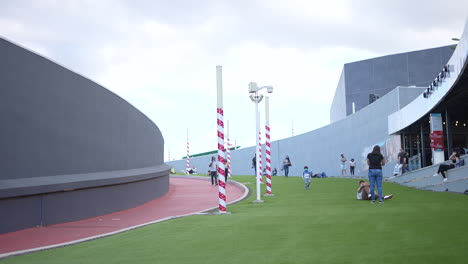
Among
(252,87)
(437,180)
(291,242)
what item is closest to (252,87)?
(252,87)

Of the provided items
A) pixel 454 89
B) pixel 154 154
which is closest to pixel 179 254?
pixel 154 154

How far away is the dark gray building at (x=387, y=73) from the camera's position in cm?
5131

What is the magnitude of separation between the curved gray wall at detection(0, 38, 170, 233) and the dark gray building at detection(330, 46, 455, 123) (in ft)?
116

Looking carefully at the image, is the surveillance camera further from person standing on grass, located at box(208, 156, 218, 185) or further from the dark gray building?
the dark gray building

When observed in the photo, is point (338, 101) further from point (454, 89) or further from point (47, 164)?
point (47, 164)

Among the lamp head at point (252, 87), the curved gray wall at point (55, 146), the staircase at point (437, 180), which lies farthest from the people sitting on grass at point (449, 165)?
the curved gray wall at point (55, 146)

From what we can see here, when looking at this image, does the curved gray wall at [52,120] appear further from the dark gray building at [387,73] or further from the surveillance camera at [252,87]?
the dark gray building at [387,73]

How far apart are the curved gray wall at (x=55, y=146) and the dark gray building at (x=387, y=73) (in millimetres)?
35277

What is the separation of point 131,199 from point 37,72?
7.07 m

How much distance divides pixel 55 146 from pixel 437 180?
670 inches

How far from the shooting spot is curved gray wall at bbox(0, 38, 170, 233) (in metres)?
11.9

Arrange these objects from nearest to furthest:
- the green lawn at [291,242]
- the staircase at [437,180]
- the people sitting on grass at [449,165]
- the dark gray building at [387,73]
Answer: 1. the green lawn at [291,242]
2. the staircase at [437,180]
3. the people sitting on grass at [449,165]
4. the dark gray building at [387,73]

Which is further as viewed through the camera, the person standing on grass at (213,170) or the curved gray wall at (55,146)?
the person standing on grass at (213,170)

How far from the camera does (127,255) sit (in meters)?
7.59
